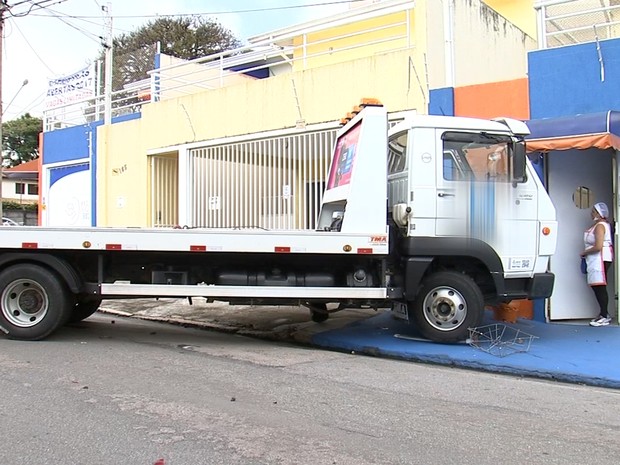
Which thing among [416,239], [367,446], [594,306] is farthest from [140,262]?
[594,306]

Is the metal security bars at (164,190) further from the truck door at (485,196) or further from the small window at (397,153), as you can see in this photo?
the truck door at (485,196)

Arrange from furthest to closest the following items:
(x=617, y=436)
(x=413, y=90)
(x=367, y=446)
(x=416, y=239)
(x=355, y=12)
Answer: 1. (x=355, y=12)
2. (x=413, y=90)
3. (x=416, y=239)
4. (x=617, y=436)
5. (x=367, y=446)

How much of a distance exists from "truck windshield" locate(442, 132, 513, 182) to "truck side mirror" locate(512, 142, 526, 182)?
88 mm

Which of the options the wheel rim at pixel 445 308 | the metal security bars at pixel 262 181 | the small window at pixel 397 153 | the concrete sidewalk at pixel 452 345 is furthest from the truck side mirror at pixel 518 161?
the metal security bars at pixel 262 181

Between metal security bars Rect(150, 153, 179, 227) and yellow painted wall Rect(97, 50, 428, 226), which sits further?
metal security bars Rect(150, 153, 179, 227)

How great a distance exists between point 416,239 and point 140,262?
355 cm

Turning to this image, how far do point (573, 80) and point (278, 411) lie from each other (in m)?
7.15

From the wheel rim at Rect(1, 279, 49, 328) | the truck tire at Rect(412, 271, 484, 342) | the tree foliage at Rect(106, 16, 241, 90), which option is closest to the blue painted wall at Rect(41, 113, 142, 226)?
the wheel rim at Rect(1, 279, 49, 328)

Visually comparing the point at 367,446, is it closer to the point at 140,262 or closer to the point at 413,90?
the point at 140,262

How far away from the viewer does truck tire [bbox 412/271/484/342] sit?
7.25 meters

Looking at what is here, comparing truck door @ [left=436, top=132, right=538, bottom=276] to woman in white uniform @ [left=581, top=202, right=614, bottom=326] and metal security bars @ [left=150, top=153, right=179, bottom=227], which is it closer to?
woman in white uniform @ [left=581, top=202, right=614, bottom=326]

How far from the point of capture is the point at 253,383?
18.6 ft

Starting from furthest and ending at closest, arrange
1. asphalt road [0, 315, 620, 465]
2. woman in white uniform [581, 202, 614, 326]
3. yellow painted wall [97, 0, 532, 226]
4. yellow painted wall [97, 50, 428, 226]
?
yellow painted wall [97, 50, 428, 226] < yellow painted wall [97, 0, 532, 226] < woman in white uniform [581, 202, 614, 326] < asphalt road [0, 315, 620, 465]

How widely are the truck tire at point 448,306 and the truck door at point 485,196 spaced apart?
0.54m
